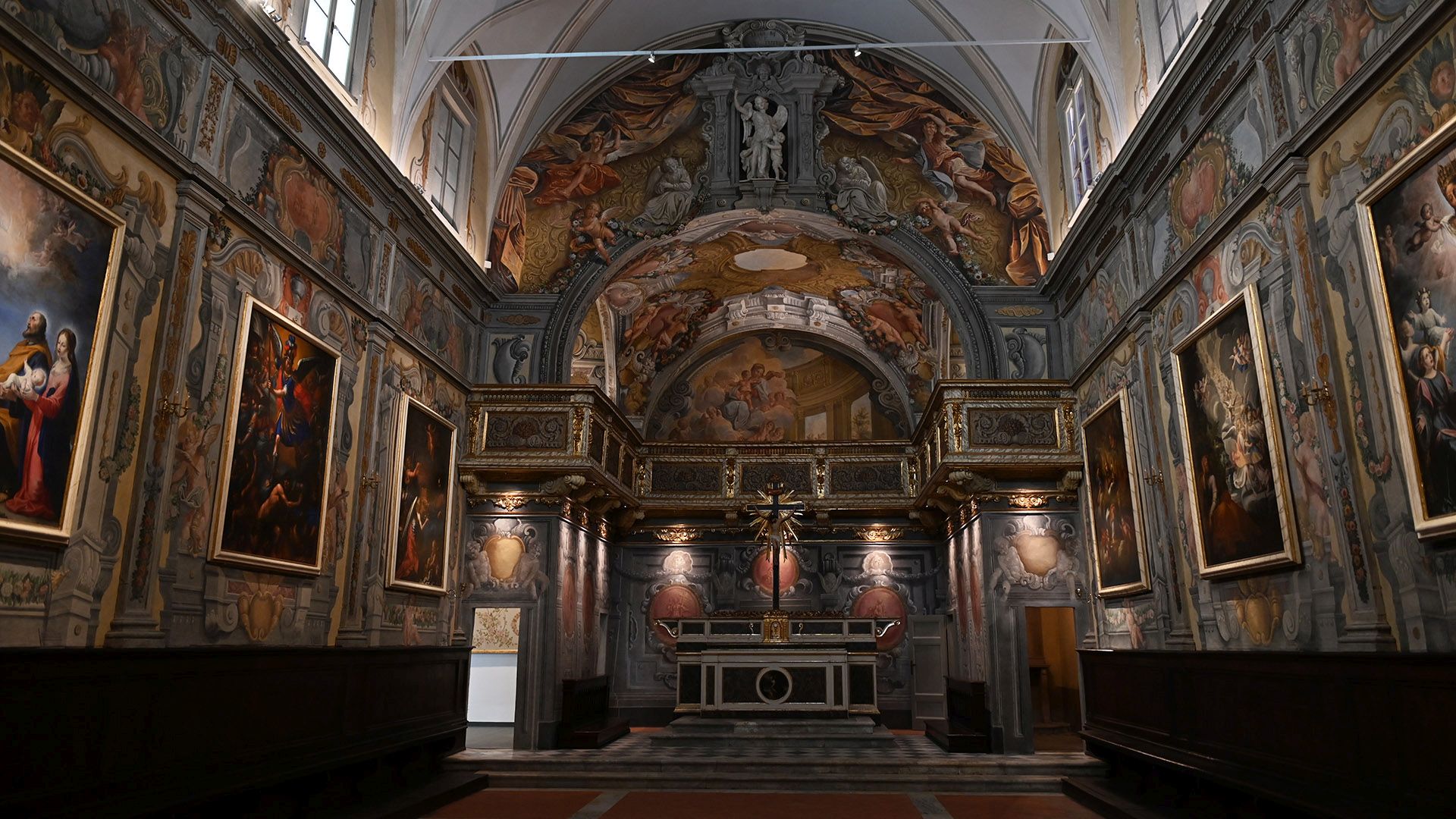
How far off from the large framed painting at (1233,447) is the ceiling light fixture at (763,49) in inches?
217

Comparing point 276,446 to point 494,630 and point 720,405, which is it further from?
point 720,405

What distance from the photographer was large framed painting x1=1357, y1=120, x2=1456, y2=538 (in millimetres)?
6113

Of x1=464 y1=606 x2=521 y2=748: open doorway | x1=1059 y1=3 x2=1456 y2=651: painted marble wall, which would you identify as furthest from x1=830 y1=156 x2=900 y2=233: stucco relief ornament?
x1=464 y1=606 x2=521 y2=748: open doorway

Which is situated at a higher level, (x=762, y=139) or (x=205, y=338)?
(x=762, y=139)

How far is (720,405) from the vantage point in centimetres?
2530

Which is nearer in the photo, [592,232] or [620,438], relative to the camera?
[592,232]

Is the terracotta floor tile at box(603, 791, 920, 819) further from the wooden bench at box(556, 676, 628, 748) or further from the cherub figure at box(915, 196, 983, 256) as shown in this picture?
the cherub figure at box(915, 196, 983, 256)

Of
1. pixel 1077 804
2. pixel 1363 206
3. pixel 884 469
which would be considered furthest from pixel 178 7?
pixel 884 469

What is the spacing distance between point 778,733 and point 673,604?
745 centimetres

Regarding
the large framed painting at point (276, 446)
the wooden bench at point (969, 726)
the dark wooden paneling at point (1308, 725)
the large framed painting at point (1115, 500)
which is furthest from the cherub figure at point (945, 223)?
the large framed painting at point (276, 446)

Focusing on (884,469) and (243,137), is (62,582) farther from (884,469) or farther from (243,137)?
(884,469)

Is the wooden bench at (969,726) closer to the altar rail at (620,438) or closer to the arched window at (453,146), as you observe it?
the altar rail at (620,438)

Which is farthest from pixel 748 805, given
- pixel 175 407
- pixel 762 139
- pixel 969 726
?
pixel 762 139

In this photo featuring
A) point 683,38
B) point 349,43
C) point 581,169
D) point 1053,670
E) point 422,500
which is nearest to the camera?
point 349,43
